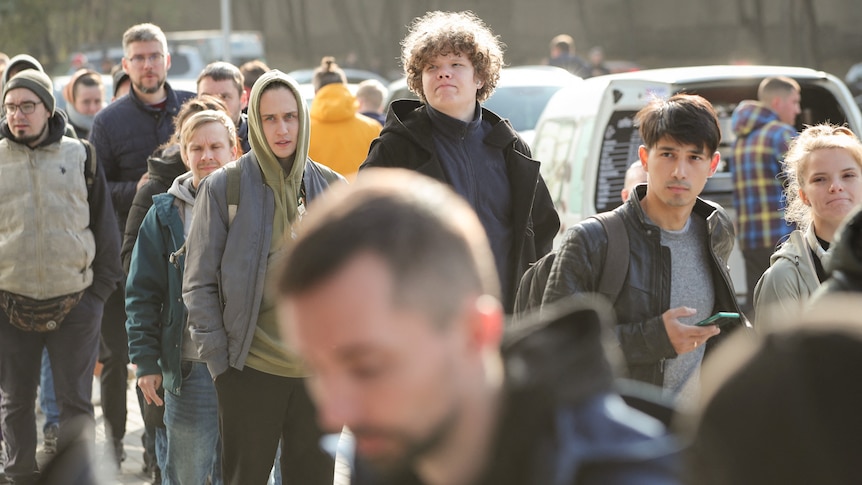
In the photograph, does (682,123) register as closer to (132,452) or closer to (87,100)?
(132,452)

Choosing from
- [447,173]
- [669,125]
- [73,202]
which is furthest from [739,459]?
[73,202]

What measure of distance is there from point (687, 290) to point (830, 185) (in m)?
0.70

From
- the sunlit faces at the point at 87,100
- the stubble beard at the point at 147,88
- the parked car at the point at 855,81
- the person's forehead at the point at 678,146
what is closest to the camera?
the person's forehead at the point at 678,146

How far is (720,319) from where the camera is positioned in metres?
4.24

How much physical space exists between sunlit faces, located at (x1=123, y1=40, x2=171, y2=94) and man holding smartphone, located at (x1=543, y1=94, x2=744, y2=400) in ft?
14.4

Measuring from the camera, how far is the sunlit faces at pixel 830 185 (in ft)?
15.1

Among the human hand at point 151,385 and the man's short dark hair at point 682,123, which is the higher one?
the man's short dark hair at point 682,123

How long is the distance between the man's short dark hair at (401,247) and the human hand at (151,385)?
415 cm

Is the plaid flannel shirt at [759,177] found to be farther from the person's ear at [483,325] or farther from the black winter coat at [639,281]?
the person's ear at [483,325]

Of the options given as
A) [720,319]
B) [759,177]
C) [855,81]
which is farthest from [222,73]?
[855,81]

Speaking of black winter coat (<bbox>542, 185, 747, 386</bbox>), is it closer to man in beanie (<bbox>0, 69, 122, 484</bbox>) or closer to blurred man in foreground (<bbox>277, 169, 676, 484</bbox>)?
blurred man in foreground (<bbox>277, 169, 676, 484</bbox>)

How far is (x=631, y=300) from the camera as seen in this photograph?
4316mm

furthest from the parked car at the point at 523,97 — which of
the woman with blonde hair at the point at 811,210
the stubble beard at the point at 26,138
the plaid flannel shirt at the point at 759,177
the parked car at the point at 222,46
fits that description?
the parked car at the point at 222,46

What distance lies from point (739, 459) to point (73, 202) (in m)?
6.05
